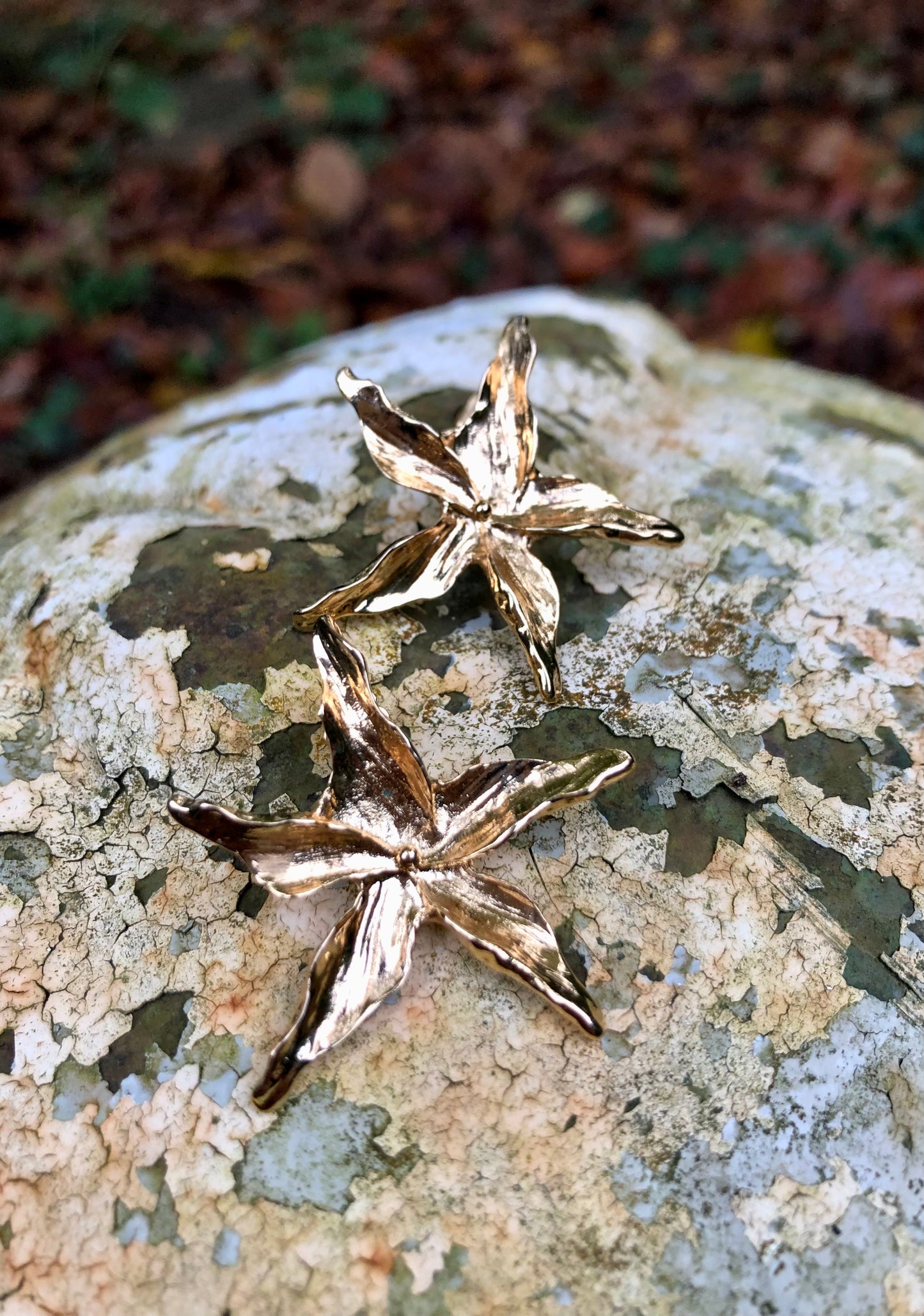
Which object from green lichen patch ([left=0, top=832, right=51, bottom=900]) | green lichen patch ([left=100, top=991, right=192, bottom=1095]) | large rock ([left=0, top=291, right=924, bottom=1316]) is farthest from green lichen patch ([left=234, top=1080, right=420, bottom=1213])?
green lichen patch ([left=0, top=832, right=51, bottom=900])

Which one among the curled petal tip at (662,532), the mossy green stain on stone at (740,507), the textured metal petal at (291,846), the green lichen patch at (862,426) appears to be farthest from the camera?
the green lichen patch at (862,426)

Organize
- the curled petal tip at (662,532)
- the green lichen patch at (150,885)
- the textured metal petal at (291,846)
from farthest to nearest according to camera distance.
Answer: the curled petal tip at (662,532) < the green lichen patch at (150,885) < the textured metal petal at (291,846)

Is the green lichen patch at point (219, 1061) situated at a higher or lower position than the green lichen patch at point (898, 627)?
lower

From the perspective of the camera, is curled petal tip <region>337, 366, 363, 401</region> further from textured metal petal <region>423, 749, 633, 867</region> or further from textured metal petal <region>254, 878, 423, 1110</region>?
textured metal petal <region>254, 878, 423, 1110</region>

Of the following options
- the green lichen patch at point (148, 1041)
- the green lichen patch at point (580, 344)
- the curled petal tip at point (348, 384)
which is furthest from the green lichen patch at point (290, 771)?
the green lichen patch at point (580, 344)

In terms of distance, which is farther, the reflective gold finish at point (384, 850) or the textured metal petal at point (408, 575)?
the textured metal petal at point (408, 575)

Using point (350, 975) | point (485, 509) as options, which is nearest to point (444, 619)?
point (485, 509)

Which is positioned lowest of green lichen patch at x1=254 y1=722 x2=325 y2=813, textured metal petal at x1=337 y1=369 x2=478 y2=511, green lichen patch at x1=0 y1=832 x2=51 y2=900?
green lichen patch at x1=0 y1=832 x2=51 y2=900

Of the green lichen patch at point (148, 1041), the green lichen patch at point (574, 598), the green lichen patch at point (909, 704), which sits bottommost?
the green lichen patch at point (148, 1041)

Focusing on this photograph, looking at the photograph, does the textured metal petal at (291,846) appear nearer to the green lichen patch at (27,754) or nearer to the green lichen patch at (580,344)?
the green lichen patch at (27,754)
